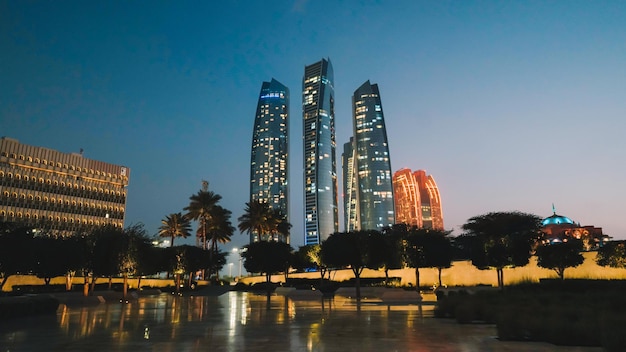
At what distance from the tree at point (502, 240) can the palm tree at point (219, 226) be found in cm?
4757

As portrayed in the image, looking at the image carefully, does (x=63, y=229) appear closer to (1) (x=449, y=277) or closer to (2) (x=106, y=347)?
(1) (x=449, y=277)

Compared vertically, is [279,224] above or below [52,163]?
below

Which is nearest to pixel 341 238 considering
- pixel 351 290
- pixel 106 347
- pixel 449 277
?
pixel 351 290

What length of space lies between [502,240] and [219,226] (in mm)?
55728

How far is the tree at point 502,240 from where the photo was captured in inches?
1844

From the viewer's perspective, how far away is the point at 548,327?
1180cm

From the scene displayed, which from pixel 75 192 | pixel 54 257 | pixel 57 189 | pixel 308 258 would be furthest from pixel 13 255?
pixel 75 192

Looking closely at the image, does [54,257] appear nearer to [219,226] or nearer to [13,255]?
[13,255]

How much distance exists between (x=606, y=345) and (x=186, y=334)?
1234 centimetres

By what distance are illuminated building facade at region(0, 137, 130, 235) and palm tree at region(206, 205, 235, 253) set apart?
35.4 metres

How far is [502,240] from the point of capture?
50781mm

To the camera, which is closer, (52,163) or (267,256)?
(267,256)

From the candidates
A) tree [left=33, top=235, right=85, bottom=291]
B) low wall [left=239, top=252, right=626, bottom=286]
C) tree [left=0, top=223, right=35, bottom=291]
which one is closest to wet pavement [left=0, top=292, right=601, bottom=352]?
tree [left=0, top=223, right=35, bottom=291]

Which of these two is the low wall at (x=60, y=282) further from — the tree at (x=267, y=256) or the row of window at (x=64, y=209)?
the row of window at (x=64, y=209)
